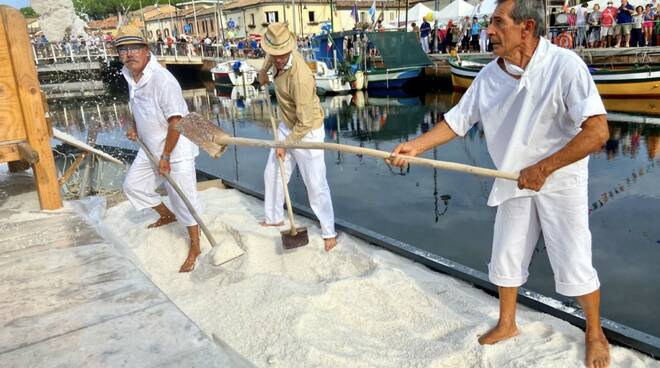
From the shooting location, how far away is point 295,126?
14.3 feet

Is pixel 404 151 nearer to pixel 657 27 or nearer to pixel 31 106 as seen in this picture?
pixel 31 106

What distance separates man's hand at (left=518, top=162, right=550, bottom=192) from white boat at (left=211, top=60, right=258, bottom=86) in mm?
29419

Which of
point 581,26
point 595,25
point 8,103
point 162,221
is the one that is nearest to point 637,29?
point 595,25

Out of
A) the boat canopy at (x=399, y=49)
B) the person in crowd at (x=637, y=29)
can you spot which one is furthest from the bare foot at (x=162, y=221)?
the person in crowd at (x=637, y=29)

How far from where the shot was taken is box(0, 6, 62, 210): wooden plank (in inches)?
165

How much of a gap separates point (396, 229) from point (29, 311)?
4.50 metres

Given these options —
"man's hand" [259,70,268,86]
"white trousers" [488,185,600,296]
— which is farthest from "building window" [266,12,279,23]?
"white trousers" [488,185,600,296]

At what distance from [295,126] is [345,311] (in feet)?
5.73

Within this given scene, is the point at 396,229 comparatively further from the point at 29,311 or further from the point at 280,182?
the point at 29,311

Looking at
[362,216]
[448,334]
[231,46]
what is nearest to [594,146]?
[448,334]

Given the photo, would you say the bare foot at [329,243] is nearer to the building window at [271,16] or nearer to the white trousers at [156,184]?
the white trousers at [156,184]

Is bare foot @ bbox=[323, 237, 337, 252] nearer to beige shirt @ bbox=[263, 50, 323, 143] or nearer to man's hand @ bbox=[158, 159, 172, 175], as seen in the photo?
beige shirt @ bbox=[263, 50, 323, 143]

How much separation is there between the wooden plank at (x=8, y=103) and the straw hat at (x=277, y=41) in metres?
2.18

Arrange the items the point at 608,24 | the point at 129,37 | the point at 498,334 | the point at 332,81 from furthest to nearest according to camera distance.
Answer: the point at 332,81, the point at 608,24, the point at 129,37, the point at 498,334
